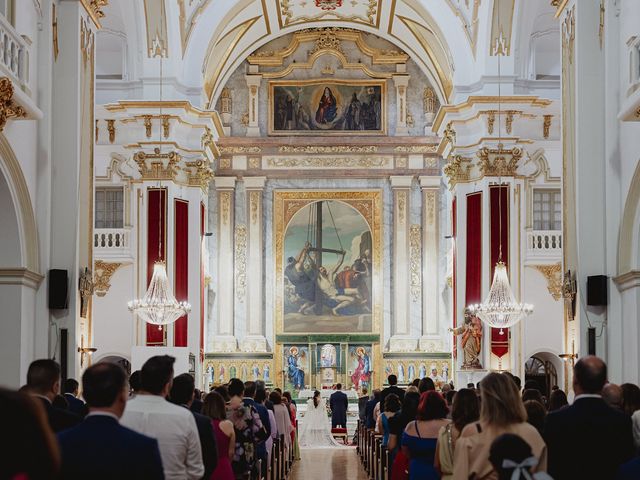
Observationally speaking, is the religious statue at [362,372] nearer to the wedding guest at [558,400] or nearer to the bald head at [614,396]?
the wedding guest at [558,400]

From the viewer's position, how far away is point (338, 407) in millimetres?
26578

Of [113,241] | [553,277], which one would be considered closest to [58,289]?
[113,241]

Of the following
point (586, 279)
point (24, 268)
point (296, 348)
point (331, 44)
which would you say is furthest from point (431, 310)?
point (24, 268)

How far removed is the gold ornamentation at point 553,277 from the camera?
26.3 metres

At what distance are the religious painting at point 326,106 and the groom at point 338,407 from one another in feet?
27.5

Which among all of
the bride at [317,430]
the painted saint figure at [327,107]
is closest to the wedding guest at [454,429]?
the bride at [317,430]

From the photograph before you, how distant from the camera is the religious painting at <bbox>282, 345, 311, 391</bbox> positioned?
101 feet

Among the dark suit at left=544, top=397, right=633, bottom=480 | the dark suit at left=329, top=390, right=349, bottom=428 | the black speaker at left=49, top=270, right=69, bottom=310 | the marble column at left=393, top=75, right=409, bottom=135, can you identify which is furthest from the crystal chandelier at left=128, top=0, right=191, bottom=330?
the dark suit at left=544, top=397, right=633, bottom=480

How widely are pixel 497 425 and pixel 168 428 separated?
177 cm

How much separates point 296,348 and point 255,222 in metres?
3.63

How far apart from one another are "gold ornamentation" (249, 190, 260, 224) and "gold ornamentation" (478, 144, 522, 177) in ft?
26.1

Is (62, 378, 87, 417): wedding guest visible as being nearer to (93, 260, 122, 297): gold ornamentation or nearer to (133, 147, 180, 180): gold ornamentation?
(133, 147, 180, 180): gold ornamentation

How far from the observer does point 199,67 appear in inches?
1045

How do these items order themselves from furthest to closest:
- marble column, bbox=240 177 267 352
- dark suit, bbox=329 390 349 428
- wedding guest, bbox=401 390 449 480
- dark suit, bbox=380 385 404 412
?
1. marble column, bbox=240 177 267 352
2. dark suit, bbox=329 390 349 428
3. dark suit, bbox=380 385 404 412
4. wedding guest, bbox=401 390 449 480
